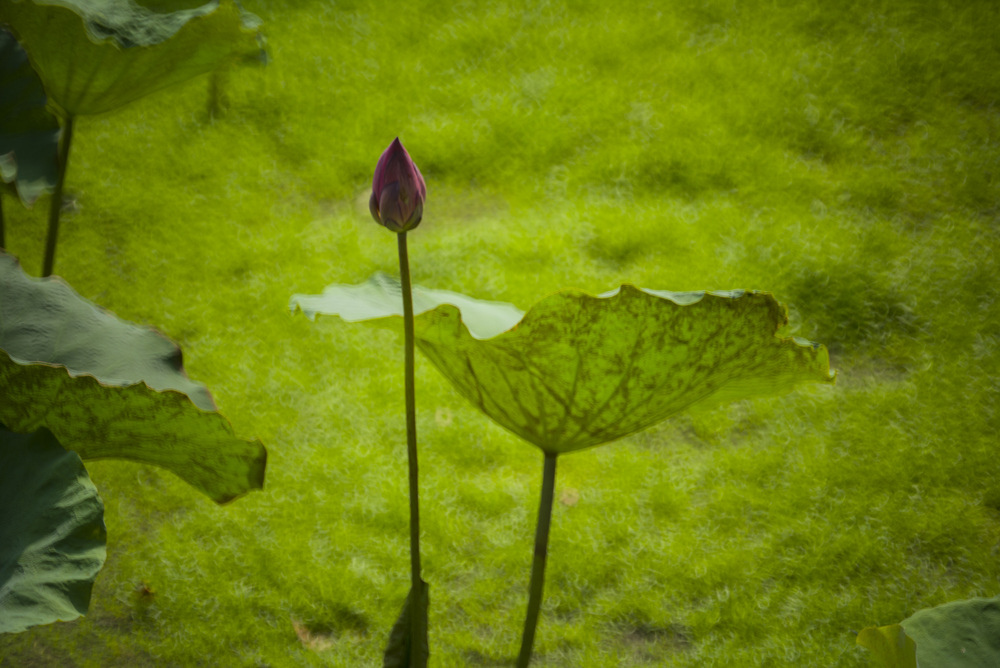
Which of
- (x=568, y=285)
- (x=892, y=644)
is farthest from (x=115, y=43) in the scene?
(x=892, y=644)

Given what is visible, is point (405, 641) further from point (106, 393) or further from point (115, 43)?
point (115, 43)

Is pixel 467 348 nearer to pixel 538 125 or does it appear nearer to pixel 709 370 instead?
pixel 709 370

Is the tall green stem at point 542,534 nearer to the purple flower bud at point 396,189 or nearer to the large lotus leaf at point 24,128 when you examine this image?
the purple flower bud at point 396,189

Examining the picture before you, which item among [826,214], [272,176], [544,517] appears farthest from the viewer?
[272,176]

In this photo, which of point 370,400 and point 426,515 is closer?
point 426,515

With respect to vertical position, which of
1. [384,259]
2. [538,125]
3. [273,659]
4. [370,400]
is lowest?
[273,659]

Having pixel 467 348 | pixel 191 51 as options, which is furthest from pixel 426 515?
pixel 191 51
